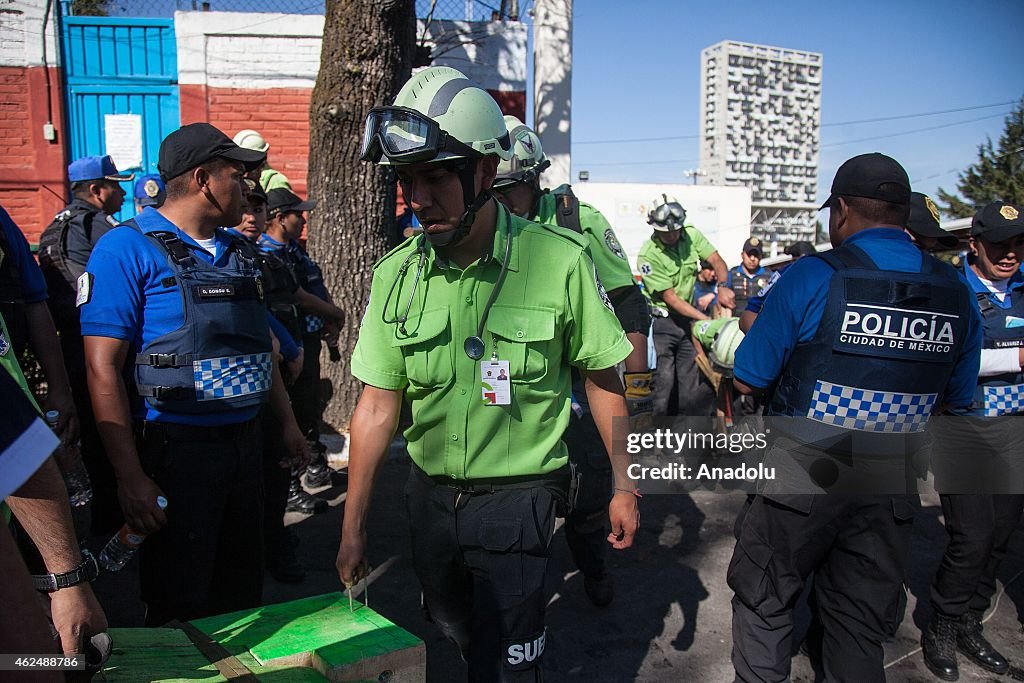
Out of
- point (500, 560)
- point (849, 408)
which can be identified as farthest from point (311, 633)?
point (849, 408)

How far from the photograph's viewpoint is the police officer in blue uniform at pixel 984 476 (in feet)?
11.3

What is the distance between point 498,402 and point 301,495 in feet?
11.6

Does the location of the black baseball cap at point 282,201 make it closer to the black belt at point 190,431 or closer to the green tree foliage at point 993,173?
the black belt at point 190,431

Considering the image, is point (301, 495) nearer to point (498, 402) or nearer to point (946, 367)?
point (498, 402)

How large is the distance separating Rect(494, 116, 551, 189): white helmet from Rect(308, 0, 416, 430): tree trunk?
308 centimetres

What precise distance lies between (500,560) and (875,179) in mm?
1899

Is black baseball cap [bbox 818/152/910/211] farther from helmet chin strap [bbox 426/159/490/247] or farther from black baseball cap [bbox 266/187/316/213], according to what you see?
black baseball cap [bbox 266/187/316/213]

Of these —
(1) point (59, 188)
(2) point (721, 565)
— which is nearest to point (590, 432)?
(2) point (721, 565)

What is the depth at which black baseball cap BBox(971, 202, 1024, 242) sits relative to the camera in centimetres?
349

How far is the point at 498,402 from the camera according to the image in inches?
86.6

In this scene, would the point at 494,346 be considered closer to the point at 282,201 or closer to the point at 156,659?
the point at 156,659

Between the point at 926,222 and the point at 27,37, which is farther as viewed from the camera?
the point at 27,37

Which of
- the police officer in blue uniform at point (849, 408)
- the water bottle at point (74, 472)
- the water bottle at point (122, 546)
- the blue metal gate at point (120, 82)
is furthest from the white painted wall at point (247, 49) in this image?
the police officer in blue uniform at point (849, 408)

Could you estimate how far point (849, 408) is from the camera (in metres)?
2.57
